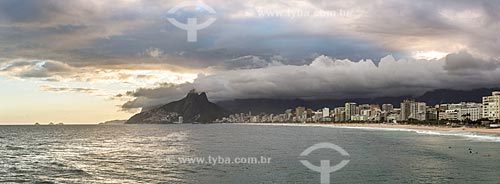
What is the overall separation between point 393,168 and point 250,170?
15.8m

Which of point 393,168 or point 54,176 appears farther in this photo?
point 393,168

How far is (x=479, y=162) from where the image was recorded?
5984cm

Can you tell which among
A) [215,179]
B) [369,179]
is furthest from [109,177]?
[369,179]

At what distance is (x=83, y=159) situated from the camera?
67438mm

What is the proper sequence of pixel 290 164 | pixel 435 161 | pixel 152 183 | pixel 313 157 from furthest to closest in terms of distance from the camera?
pixel 313 157, pixel 435 161, pixel 290 164, pixel 152 183

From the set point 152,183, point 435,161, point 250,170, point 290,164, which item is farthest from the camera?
point 435,161

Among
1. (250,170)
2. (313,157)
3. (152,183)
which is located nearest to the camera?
(152,183)

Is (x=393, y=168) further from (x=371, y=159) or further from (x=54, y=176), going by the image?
(x=54, y=176)

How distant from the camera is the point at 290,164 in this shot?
56656 mm

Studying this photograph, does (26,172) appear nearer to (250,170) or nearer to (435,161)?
(250,170)

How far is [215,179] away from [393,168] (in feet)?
68.1

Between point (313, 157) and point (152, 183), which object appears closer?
point (152, 183)

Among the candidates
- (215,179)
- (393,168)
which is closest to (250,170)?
(215,179)

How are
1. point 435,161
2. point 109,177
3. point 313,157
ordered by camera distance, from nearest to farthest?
point 109,177 → point 435,161 → point 313,157
